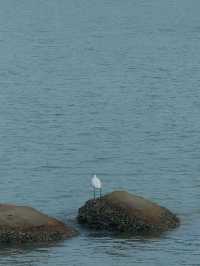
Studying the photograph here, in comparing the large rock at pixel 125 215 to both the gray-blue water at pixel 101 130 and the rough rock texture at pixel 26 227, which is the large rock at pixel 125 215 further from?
the rough rock texture at pixel 26 227

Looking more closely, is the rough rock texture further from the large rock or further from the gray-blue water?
the large rock

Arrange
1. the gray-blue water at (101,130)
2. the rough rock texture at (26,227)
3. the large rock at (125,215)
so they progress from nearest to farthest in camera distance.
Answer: the rough rock texture at (26,227)
the gray-blue water at (101,130)
the large rock at (125,215)

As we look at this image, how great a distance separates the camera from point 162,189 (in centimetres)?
6819

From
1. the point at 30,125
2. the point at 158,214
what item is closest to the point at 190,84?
the point at 30,125

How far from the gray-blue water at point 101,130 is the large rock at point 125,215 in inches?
32.5

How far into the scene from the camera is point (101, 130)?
282ft

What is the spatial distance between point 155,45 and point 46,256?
9125cm

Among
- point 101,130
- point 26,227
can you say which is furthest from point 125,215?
point 101,130

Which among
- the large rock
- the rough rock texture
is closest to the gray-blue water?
the rough rock texture

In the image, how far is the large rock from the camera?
187 ft

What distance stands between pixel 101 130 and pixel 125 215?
96.3 feet

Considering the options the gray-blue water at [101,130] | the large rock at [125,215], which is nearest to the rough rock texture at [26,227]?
the gray-blue water at [101,130]

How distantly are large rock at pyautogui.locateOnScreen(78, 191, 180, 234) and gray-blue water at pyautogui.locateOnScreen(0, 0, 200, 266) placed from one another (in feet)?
2.71

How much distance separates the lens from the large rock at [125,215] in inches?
2249
